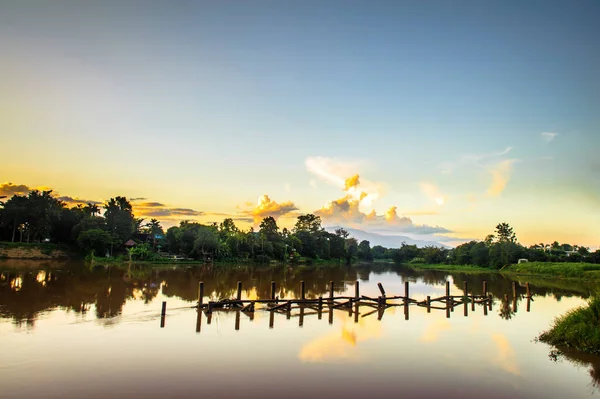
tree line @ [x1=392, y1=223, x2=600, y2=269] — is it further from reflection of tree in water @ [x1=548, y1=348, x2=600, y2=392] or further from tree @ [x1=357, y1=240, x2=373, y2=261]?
reflection of tree in water @ [x1=548, y1=348, x2=600, y2=392]

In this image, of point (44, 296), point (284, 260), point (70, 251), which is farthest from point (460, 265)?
point (44, 296)

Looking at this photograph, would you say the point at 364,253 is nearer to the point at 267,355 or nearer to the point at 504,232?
the point at 504,232

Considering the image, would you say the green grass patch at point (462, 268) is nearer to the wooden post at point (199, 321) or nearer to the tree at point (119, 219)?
the tree at point (119, 219)

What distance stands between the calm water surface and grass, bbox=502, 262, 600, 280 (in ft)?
136

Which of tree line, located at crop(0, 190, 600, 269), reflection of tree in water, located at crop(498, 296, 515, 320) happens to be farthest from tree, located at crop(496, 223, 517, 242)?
reflection of tree in water, located at crop(498, 296, 515, 320)

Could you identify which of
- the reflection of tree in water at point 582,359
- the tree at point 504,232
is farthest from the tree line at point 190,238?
the reflection of tree in water at point 582,359

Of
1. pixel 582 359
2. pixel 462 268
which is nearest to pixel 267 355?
pixel 582 359

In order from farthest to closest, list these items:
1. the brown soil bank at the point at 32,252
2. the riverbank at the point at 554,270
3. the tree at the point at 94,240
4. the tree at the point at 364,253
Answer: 1. the tree at the point at 364,253
2. the tree at the point at 94,240
3. the riverbank at the point at 554,270
4. the brown soil bank at the point at 32,252

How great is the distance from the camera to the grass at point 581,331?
1457 centimetres

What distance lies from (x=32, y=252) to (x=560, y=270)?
76.9 m

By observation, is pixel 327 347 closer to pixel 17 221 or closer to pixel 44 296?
pixel 44 296

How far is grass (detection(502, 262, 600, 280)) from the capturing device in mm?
55369

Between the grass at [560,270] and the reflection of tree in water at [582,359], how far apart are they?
48242 millimetres

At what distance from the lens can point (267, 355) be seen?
45.8ft
